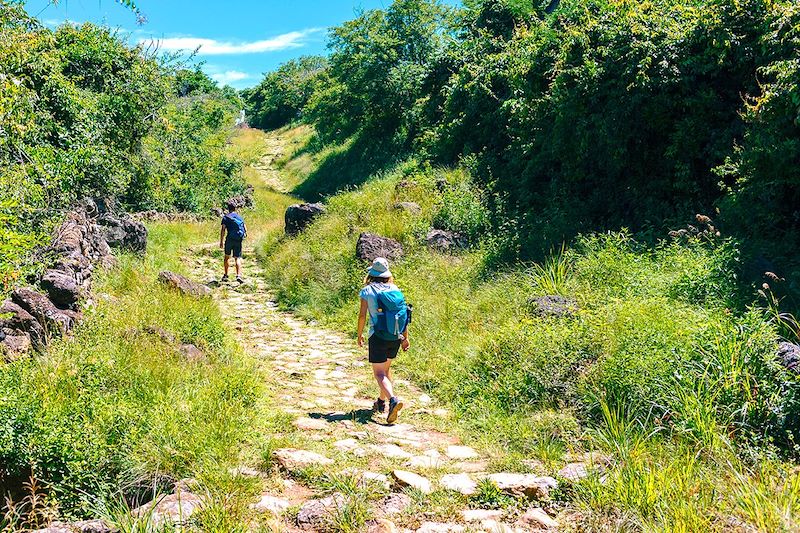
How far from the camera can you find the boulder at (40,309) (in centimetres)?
660

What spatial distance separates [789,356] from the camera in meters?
4.96

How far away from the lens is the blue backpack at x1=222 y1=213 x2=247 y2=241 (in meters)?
13.2

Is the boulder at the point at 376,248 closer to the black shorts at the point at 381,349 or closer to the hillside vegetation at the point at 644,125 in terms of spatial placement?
the hillside vegetation at the point at 644,125

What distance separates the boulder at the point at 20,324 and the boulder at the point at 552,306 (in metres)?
5.40

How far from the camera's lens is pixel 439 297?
959 cm

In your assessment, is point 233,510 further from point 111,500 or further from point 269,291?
point 269,291

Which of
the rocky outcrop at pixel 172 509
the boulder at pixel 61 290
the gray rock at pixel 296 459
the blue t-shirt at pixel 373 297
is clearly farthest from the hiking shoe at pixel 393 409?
the boulder at pixel 61 290

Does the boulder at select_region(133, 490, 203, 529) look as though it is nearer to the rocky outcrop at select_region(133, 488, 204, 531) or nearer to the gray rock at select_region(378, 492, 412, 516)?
the rocky outcrop at select_region(133, 488, 204, 531)

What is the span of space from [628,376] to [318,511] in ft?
9.48

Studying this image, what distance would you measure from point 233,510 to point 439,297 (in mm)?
5969

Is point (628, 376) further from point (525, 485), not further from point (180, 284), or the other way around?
point (180, 284)

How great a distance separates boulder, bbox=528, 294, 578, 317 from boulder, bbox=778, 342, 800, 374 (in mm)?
2168

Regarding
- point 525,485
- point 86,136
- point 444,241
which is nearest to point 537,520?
point 525,485

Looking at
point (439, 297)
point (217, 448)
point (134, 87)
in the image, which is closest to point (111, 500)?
point (217, 448)
